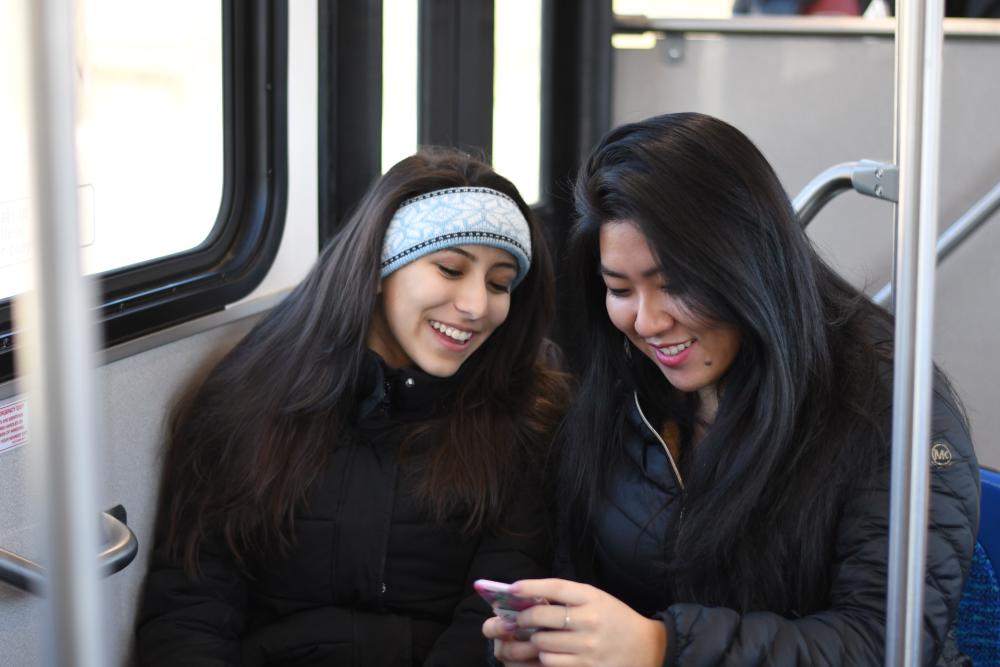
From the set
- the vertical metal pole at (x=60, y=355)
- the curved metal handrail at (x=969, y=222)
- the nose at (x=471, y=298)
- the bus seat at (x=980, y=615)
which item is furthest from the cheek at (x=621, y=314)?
the curved metal handrail at (x=969, y=222)

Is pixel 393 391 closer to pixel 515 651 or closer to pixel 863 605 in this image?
pixel 515 651

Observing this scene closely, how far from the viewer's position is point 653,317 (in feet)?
5.33

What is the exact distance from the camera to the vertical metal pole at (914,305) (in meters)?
1.03

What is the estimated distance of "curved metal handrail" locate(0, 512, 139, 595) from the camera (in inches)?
62.5

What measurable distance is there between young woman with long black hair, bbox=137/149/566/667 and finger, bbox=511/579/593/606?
450 millimetres

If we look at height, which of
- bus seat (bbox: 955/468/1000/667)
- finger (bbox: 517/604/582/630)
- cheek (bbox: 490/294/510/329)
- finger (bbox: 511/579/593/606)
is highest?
cheek (bbox: 490/294/510/329)

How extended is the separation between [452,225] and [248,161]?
62cm

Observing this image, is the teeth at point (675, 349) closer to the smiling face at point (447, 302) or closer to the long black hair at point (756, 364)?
the long black hair at point (756, 364)

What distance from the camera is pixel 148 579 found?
1.97 m

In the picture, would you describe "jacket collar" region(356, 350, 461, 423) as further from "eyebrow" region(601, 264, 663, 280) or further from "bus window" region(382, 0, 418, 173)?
"bus window" region(382, 0, 418, 173)

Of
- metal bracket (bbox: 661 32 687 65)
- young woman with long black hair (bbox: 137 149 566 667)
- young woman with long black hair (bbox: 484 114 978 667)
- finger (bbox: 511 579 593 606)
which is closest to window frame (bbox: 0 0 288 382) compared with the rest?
young woman with long black hair (bbox: 137 149 566 667)

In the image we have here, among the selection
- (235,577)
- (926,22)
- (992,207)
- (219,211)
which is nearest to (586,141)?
(992,207)

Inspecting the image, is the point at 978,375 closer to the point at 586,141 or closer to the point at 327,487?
the point at 586,141

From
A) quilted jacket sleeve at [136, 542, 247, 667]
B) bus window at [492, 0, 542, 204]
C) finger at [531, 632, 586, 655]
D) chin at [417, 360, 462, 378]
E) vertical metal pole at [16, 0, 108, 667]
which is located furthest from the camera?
bus window at [492, 0, 542, 204]
